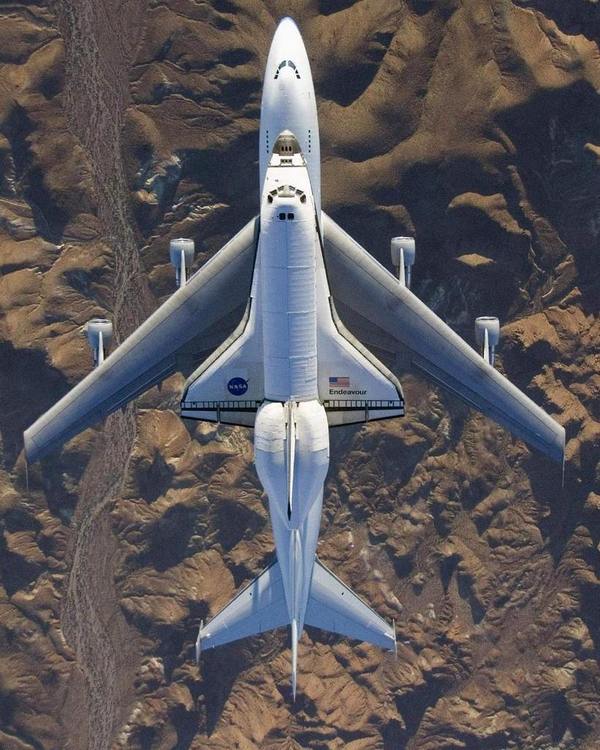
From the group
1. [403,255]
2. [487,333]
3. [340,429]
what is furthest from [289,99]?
[340,429]

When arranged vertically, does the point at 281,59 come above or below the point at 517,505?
above

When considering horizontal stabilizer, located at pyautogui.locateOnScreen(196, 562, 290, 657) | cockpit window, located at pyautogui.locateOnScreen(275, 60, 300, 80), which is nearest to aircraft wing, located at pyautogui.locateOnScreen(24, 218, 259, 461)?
cockpit window, located at pyautogui.locateOnScreen(275, 60, 300, 80)

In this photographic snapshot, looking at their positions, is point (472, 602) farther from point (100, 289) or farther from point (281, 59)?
point (281, 59)

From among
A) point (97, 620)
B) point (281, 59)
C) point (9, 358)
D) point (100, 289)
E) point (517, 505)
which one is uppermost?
point (281, 59)

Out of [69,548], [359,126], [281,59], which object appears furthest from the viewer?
[69,548]

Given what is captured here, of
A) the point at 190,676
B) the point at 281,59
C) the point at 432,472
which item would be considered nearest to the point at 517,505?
the point at 432,472

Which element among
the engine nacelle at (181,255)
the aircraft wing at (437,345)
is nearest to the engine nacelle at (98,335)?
the engine nacelle at (181,255)

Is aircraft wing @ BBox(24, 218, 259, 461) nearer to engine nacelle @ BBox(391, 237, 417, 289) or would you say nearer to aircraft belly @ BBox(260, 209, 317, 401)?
aircraft belly @ BBox(260, 209, 317, 401)
